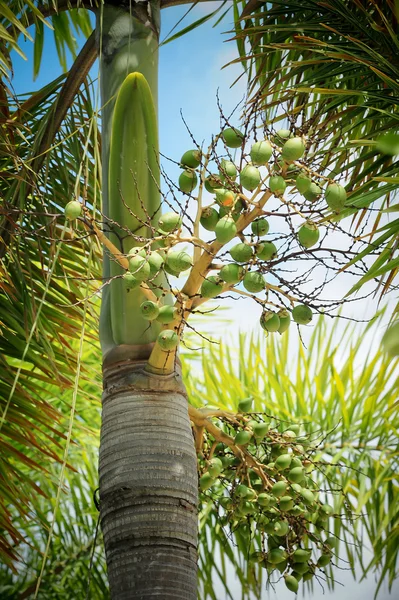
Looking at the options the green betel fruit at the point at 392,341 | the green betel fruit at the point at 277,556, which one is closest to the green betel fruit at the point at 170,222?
the green betel fruit at the point at 277,556

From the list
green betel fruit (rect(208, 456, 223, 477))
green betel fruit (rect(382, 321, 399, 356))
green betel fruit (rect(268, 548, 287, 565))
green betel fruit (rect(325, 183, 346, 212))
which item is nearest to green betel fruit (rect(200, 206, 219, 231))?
green betel fruit (rect(325, 183, 346, 212))

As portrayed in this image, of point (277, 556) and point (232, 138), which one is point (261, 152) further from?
point (277, 556)

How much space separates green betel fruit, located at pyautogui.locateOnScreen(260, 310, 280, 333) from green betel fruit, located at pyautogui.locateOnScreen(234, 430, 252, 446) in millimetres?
399

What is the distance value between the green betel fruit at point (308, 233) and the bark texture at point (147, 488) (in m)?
0.39

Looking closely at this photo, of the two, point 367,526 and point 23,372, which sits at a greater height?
point 23,372

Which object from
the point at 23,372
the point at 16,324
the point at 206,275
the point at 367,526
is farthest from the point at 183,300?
the point at 367,526

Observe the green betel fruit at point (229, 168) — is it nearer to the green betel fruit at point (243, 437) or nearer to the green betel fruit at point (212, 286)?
the green betel fruit at point (212, 286)

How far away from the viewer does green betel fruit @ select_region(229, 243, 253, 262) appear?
1471 millimetres

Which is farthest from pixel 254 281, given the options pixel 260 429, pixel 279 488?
pixel 279 488

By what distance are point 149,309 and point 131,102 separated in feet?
1.47

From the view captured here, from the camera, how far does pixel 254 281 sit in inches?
57.6

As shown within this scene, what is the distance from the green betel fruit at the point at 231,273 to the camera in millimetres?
1482

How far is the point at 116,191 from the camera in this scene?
1693 millimetres

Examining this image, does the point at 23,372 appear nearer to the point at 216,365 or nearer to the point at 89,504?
the point at 216,365
